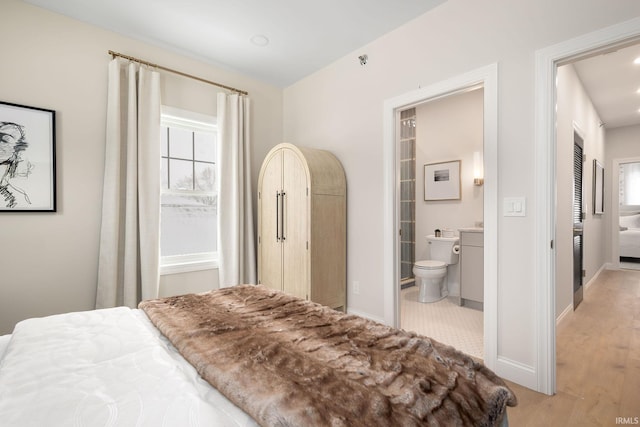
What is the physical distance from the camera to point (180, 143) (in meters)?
3.23

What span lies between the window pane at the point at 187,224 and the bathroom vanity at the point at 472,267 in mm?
2893

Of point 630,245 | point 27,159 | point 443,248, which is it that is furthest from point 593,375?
point 630,245

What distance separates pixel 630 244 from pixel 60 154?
9.17 meters

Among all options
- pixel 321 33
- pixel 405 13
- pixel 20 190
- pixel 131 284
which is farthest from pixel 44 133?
pixel 405 13

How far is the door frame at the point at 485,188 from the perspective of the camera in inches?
82.0

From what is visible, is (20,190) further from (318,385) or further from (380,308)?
(380,308)

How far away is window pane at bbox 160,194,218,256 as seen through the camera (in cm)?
311

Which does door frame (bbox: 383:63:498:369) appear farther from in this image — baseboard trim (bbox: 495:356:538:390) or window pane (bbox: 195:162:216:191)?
window pane (bbox: 195:162:216:191)

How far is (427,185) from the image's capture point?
4.71 m

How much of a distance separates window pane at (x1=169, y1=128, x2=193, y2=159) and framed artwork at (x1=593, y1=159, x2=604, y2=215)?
5.70 metres

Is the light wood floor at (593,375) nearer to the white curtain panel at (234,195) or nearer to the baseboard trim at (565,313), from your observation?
the baseboard trim at (565,313)

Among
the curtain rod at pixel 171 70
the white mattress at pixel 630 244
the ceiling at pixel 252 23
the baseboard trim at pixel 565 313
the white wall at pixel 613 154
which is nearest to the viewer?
the ceiling at pixel 252 23

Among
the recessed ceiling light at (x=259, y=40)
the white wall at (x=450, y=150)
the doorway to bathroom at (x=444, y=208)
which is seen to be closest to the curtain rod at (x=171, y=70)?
the recessed ceiling light at (x=259, y=40)

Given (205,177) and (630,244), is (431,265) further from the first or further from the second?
(630,244)
